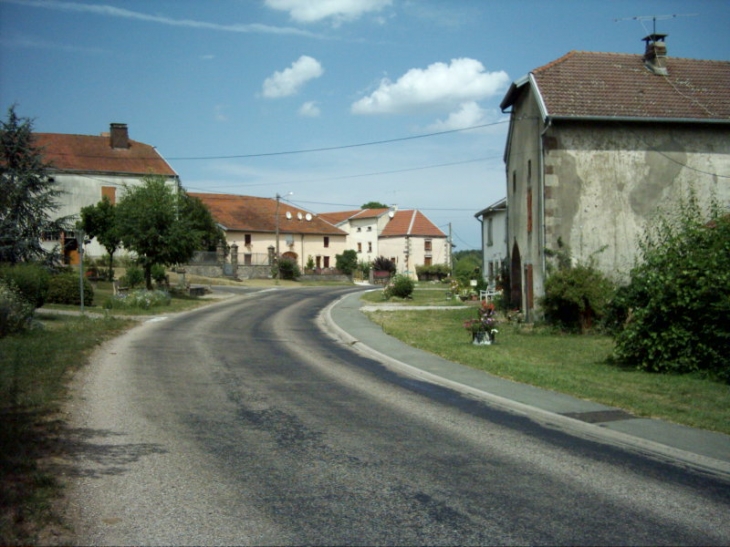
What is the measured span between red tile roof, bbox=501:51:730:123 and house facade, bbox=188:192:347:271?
4539 centimetres

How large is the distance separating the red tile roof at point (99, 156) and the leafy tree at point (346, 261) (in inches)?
876

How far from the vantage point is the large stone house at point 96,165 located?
52.7 m

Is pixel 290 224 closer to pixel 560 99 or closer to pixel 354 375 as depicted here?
pixel 560 99

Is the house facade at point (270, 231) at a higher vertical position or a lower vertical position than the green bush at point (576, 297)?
higher

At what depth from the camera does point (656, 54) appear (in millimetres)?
23781

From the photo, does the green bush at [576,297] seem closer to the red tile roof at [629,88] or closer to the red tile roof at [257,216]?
the red tile roof at [629,88]

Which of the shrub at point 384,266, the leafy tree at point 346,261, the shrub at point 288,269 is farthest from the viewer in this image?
the leafy tree at point 346,261

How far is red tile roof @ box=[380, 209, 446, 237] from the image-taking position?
83.1 meters

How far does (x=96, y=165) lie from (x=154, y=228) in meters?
22.5

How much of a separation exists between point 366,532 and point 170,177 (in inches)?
2120

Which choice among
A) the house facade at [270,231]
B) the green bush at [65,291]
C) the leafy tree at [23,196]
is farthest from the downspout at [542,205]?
the house facade at [270,231]

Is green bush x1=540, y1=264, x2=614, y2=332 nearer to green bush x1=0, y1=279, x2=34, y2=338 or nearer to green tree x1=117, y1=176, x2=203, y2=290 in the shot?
green bush x1=0, y1=279, x2=34, y2=338

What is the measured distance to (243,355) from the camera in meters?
15.8

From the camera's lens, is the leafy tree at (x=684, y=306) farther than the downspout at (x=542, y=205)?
No
